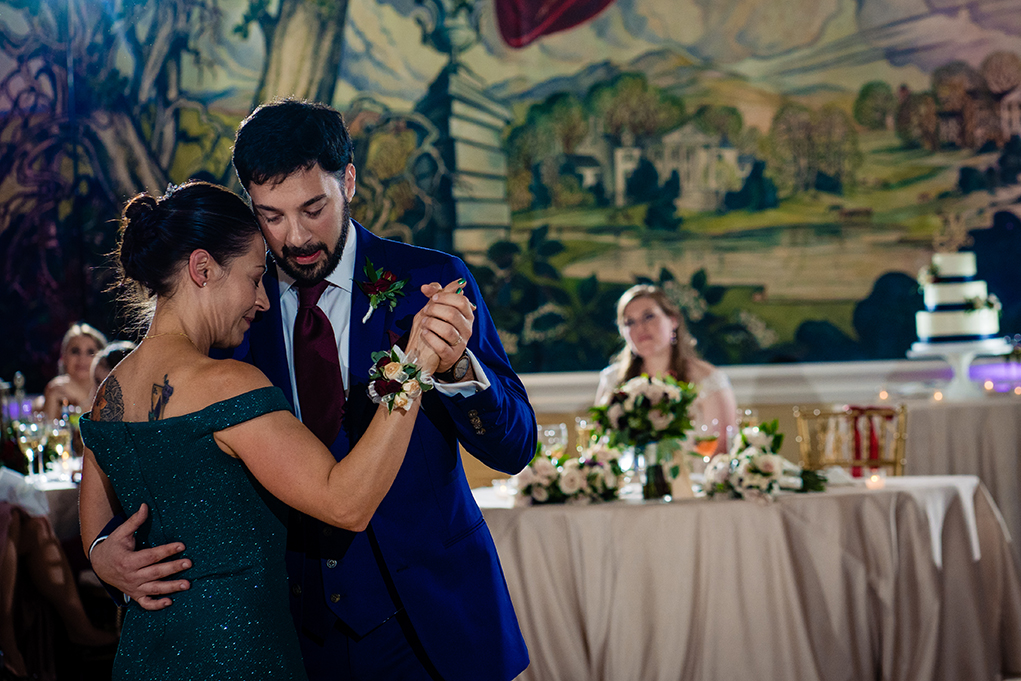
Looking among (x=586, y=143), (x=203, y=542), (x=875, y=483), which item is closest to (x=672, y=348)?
(x=875, y=483)

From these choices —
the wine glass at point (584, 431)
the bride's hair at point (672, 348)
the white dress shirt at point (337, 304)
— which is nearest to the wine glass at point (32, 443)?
the wine glass at point (584, 431)

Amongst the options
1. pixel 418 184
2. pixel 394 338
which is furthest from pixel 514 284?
pixel 394 338

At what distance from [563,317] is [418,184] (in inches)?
62.0

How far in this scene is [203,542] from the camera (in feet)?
5.17

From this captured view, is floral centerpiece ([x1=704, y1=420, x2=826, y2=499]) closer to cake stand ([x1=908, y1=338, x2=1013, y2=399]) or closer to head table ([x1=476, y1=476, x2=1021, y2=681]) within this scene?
head table ([x1=476, y1=476, x2=1021, y2=681])

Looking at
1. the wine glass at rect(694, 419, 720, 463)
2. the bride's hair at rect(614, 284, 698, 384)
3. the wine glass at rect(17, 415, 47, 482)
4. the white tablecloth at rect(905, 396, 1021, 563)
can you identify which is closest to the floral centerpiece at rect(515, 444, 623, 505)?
the wine glass at rect(694, 419, 720, 463)

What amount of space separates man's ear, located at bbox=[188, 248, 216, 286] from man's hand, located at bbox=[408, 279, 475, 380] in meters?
0.40

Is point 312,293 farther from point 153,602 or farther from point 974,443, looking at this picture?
point 974,443

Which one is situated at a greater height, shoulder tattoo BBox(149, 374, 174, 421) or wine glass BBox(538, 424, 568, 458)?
shoulder tattoo BBox(149, 374, 174, 421)

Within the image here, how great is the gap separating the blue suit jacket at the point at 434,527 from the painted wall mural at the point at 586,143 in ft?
18.1

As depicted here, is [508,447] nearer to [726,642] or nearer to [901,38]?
[726,642]

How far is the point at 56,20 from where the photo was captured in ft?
25.5

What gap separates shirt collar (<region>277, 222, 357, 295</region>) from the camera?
1.88m

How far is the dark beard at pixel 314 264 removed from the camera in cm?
181
